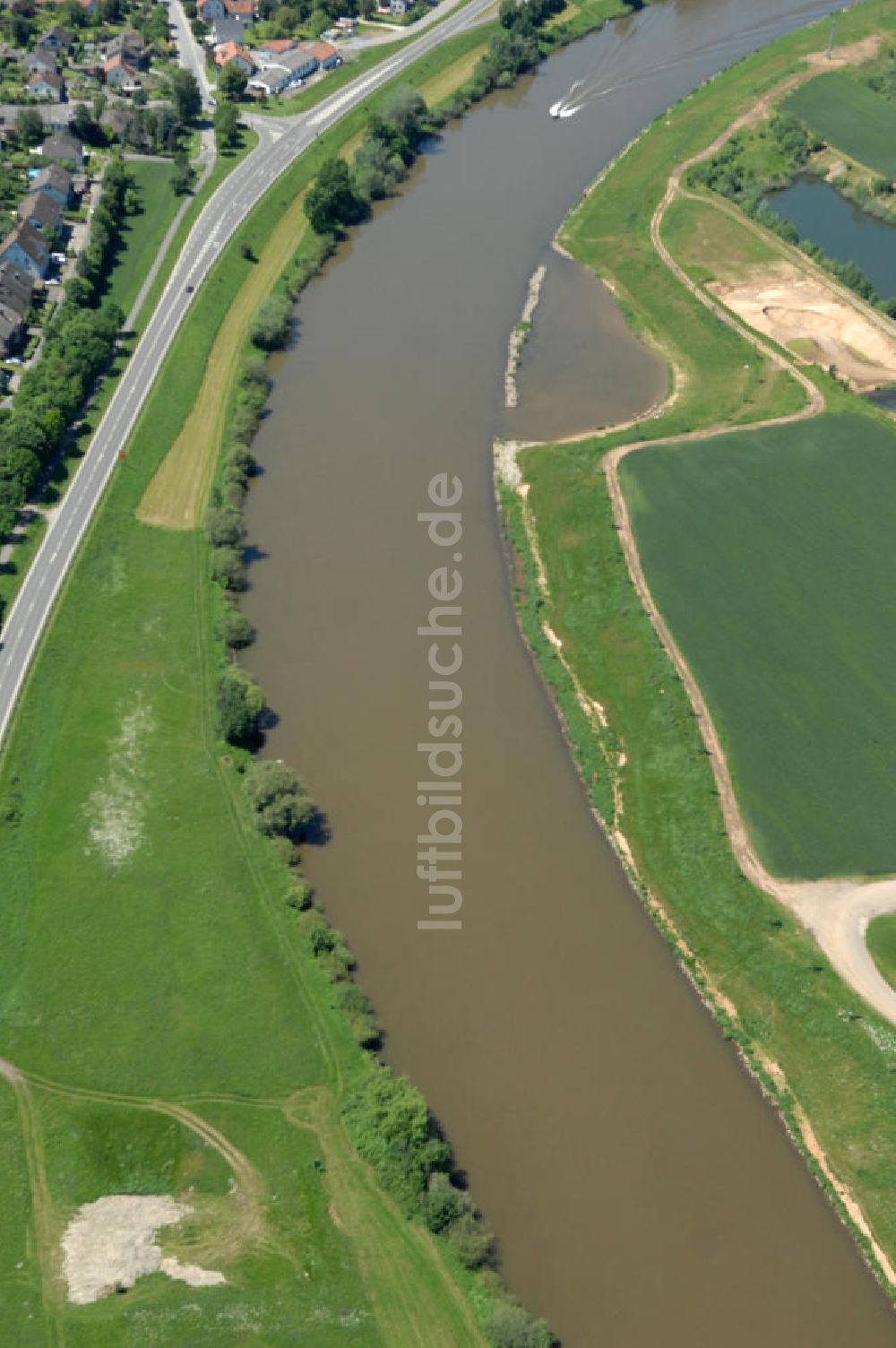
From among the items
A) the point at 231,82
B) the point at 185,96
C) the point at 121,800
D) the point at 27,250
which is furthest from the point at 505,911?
the point at 231,82

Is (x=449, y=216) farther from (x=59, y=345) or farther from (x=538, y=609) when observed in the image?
(x=538, y=609)

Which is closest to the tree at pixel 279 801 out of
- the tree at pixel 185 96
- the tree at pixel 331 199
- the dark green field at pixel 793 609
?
the dark green field at pixel 793 609

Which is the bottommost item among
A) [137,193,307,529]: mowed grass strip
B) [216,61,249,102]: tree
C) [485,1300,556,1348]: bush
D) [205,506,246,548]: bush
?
[485,1300,556,1348]: bush

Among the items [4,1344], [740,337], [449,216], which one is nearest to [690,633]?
[740,337]

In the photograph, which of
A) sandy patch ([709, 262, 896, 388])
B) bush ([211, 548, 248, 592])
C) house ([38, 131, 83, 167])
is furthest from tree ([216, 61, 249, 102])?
bush ([211, 548, 248, 592])

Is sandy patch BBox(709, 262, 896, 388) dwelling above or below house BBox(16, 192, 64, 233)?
below

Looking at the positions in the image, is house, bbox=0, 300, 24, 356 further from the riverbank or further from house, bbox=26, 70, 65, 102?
house, bbox=26, 70, 65, 102
